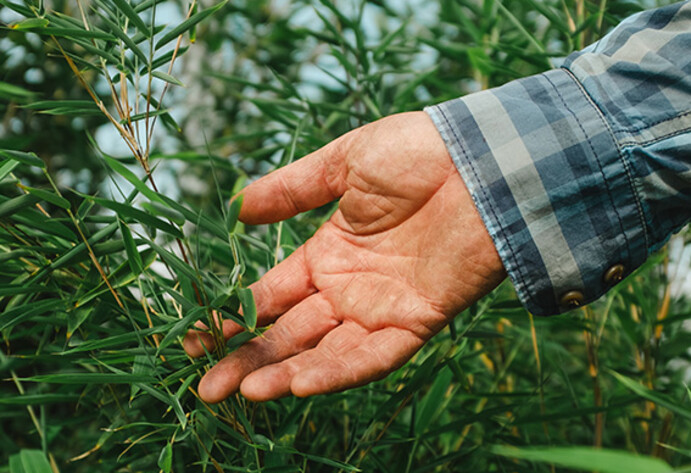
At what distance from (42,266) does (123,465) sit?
12.6 inches

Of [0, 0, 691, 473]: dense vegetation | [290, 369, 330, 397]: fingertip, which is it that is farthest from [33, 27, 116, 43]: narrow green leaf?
[290, 369, 330, 397]: fingertip

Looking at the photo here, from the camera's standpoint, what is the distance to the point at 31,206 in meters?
0.70

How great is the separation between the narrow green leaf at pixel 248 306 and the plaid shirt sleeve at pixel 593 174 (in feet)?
1.20

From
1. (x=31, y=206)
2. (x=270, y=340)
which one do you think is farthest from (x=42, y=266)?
(x=270, y=340)

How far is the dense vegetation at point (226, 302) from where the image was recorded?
68 cm

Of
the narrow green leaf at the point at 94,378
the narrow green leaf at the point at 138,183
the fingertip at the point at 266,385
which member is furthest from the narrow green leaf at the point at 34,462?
the narrow green leaf at the point at 138,183

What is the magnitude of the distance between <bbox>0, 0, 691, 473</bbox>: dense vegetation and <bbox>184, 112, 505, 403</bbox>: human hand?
7 cm

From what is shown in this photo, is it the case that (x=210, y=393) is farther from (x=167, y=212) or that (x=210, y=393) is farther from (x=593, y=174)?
(x=593, y=174)

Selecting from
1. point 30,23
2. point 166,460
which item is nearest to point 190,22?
point 30,23

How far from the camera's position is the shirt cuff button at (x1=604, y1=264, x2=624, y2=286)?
0.84 m

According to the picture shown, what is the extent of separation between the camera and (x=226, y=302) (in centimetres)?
68

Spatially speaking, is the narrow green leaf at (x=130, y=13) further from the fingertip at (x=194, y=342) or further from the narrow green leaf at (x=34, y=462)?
the narrow green leaf at (x=34, y=462)

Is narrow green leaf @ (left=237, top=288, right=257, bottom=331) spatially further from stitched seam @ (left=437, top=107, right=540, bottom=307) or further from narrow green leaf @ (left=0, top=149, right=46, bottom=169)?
stitched seam @ (left=437, top=107, right=540, bottom=307)

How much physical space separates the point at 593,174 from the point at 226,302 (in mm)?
518
